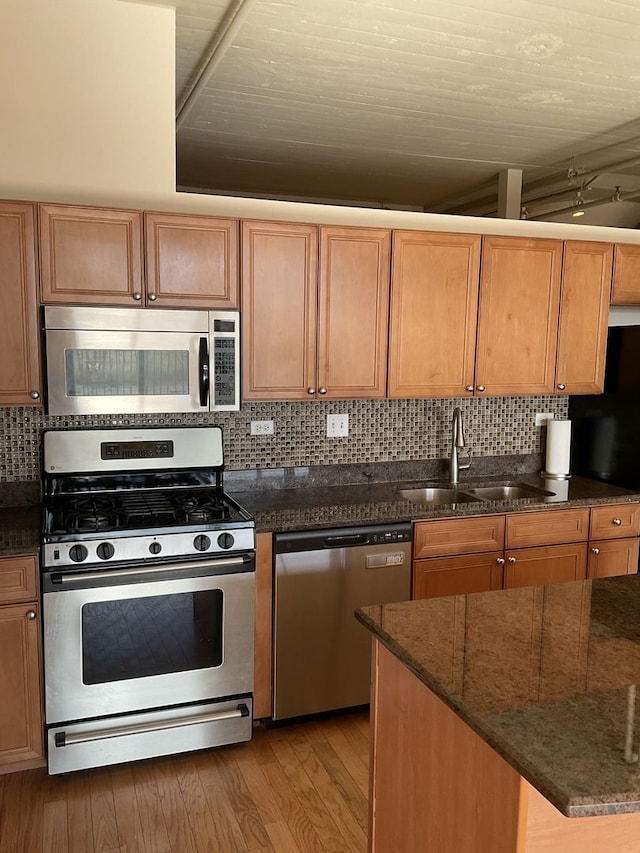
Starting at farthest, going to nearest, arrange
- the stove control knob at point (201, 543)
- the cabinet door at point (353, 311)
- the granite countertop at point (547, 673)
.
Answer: the cabinet door at point (353, 311)
the stove control knob at point (201, 543)
the granite countertop at point (547, 673)

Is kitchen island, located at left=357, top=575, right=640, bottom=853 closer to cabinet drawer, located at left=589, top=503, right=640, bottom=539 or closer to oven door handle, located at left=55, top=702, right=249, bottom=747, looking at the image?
oven door handle, located at left=55, top=702, right=249, bottom=747

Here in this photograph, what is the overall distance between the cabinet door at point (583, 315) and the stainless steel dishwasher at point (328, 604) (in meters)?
1.34

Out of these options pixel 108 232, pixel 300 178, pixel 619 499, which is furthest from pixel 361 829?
pixel 300 178

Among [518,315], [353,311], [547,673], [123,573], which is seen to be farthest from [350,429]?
[547,673]

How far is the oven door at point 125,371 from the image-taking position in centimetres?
277

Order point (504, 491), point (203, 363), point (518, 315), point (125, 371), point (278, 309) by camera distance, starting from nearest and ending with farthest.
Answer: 1. point (125, 371)
2. point (203, 363)
3. point (278, 309)
4. point (518, 315)
5. point (504, 491)

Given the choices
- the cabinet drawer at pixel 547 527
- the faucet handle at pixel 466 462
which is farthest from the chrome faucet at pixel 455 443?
the cabinet drawer at pixel 547 527

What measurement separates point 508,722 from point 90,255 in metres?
2.30

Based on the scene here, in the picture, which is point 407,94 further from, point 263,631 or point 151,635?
point 151,635

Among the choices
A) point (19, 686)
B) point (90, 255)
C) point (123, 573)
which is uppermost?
point (90, 255)

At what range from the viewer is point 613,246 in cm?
367

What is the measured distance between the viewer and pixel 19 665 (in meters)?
2.55

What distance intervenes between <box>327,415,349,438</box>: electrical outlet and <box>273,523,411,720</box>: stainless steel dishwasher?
712 millimetres

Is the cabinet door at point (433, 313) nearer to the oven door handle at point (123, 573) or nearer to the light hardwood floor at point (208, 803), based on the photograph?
the oven door handle at point (123, 573)
